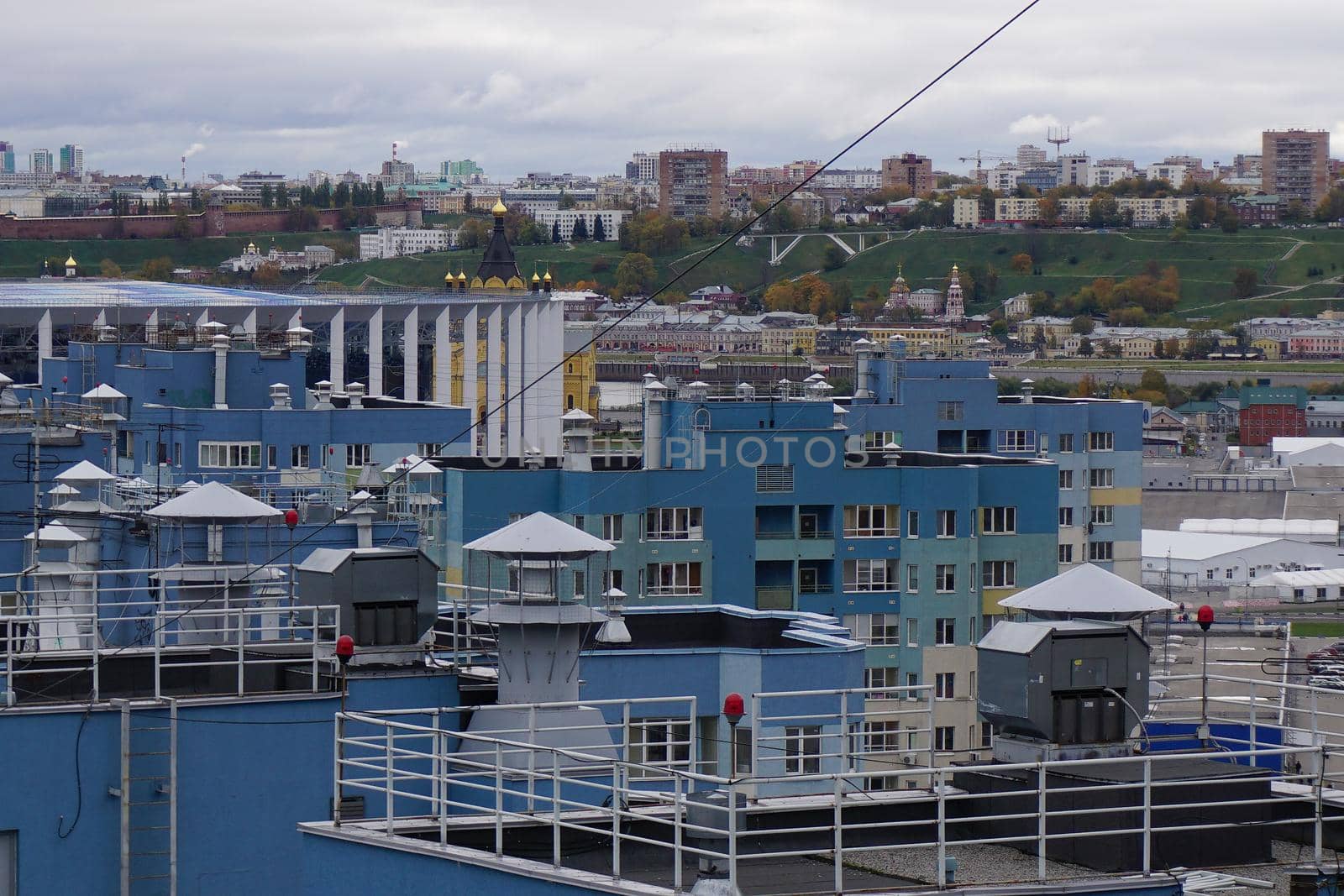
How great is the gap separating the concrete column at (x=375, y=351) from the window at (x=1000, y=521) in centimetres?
4823

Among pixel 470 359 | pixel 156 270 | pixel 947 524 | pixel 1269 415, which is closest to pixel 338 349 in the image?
pixel 470 359

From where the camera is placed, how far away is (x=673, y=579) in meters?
31.1

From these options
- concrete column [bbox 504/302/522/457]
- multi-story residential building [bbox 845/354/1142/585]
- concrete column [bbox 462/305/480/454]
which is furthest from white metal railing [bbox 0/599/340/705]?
concrete column [bbox 504/302/522/457]

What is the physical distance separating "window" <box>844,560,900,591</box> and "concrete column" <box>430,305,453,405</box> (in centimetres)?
5523

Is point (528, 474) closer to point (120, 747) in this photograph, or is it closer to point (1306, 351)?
point (120, 747)

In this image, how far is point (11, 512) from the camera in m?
23.0

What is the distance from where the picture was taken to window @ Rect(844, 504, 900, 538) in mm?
31984

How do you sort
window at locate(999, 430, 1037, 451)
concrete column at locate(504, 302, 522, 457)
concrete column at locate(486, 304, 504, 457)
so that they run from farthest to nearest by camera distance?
concrete column at locate(504, 302, 522, 457) < concrete column at locate(486, 304, 504, 457) < window at locate(999, 430, 1037, 451)

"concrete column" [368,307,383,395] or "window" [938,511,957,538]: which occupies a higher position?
"concrete column" [368,307,383,395]

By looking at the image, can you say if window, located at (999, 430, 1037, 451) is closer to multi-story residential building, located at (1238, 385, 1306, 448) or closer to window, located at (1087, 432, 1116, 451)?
window, located at (1087, 432, 1116, 451)

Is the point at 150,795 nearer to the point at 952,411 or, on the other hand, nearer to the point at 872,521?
the point at 872,521

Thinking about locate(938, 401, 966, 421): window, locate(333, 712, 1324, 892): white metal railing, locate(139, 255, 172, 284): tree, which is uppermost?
locate(139, 255, 172, 284): tree

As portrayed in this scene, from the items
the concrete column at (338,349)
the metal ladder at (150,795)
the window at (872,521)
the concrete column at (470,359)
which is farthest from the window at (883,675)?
the concrete column at (470,359)

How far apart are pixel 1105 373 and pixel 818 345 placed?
72.6 ft
